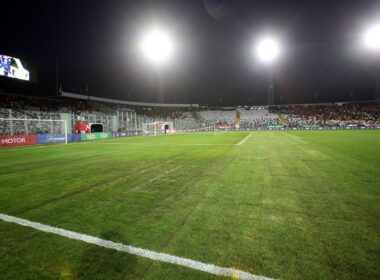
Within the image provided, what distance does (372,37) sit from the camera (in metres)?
36.6

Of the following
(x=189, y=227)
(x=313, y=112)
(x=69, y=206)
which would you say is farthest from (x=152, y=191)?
(x=313, y=112)

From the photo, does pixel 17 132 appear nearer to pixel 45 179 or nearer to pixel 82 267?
pixel 45 179

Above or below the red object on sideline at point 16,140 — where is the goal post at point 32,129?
above

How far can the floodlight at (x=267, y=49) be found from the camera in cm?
3953

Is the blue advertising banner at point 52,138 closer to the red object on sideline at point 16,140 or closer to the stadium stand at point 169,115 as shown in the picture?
the red object on sideline at point 16,140

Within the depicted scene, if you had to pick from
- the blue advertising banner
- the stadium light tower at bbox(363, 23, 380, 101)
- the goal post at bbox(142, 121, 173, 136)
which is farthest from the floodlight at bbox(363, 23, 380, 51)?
the goal post at bbox(142, 121, 173, 136)

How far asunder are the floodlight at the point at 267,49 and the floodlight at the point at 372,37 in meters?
12.7

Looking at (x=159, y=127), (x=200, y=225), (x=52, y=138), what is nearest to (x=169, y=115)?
(x=159, y=127)

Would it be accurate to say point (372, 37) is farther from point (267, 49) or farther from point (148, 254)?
point (148, 254)

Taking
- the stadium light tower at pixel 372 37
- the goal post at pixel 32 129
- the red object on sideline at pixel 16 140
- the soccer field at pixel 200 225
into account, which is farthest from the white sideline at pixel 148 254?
the stadium light tower at pixel 372 37

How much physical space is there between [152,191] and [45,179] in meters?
4.40

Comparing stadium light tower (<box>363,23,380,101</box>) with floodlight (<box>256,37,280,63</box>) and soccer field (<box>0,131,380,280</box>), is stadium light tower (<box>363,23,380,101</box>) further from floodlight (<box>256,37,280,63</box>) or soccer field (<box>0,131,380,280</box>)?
soccer field (<box>0,131,380,280</box>)

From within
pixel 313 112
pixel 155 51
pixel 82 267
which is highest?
pixel 155 51

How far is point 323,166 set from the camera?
982cm
